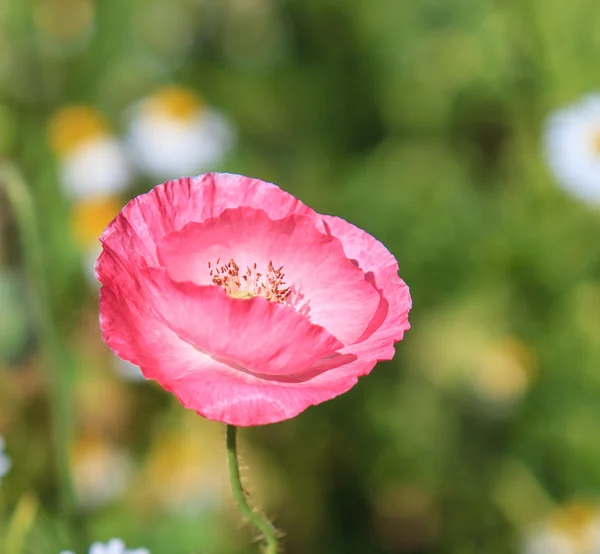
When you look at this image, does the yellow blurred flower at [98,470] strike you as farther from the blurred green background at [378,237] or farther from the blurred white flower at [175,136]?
the blurred white flower at [175,136]

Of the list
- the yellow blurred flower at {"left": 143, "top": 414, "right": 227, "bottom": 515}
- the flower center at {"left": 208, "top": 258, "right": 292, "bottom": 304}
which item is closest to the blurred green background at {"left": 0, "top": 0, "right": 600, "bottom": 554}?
the yellow blurred flower at {"left": 143, "top": 414, "right": 227, "bottom": 515}

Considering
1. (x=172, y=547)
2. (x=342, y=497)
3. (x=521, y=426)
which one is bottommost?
(x=342, y=497)

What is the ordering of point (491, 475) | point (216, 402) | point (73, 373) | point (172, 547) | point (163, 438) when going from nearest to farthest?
1. point (216, 402)
2. point (172, 547)
3. point (163, 438)
4. point (73, 373)
5. point (491, 475)

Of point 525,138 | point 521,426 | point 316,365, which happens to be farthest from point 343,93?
point 316,365

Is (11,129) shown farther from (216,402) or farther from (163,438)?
(216,402)

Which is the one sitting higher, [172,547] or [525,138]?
[525,138]

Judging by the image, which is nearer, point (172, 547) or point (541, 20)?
point (172, 547)

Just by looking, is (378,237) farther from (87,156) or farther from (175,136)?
(87,156)
